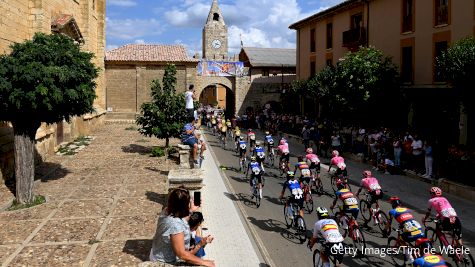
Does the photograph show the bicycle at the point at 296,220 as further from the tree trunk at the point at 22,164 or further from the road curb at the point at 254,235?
the tree trunk at the point at 22,164

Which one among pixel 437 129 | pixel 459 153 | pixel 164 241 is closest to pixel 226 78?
pixel 437 129

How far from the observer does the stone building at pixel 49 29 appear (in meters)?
13.4

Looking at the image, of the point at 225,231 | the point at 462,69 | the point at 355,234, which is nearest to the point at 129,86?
the point at 462,69

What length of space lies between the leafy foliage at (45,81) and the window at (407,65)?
1655cm

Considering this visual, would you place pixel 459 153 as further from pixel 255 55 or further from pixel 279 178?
pixel 255 55

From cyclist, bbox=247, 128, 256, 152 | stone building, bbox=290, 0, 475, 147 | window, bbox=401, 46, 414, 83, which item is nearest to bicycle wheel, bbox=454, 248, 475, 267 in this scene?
stone building, bbox=290, 0, 475, 147

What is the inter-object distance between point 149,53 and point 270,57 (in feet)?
43.9

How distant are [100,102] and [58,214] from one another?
21.9m

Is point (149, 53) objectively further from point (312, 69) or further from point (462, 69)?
point (462, 69)

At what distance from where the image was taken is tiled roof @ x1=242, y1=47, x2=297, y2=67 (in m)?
43.2

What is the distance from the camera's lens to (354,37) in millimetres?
26750

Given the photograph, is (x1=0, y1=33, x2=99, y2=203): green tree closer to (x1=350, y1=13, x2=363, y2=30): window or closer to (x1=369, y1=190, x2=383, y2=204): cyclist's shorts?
(x1=369, y1=190, x2=383, y2=204): cyclist's shorts

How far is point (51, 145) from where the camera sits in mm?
18234

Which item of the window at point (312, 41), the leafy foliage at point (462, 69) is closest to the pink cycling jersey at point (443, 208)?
the leafy foliage at point (462, 69)
